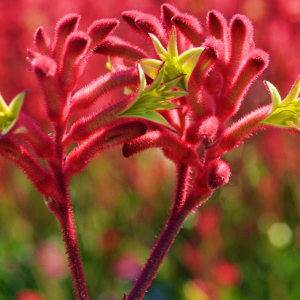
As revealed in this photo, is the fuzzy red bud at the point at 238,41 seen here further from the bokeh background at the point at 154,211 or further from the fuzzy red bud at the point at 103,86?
the bokeh background at the point at 154,211

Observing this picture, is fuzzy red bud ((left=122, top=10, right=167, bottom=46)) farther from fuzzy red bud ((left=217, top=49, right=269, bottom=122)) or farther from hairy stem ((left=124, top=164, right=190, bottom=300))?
hairy stem ((left=124, top=164, right=190, bottom=300))

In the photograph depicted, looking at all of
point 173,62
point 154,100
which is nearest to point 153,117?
point 154,100

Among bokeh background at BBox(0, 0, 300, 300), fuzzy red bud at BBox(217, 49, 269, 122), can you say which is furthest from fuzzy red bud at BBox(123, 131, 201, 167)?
bokeh background at BBox(0, 0, 300, 300)

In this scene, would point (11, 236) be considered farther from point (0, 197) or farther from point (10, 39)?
point (10, 39)

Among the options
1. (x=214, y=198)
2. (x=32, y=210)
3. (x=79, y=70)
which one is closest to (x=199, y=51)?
(x=79, y=70)

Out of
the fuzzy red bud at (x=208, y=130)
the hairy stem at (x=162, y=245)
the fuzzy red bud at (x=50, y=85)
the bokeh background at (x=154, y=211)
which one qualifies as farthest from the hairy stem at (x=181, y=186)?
the bokeh background at (x=154, y=211)

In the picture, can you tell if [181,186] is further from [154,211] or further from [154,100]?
[154,211]
